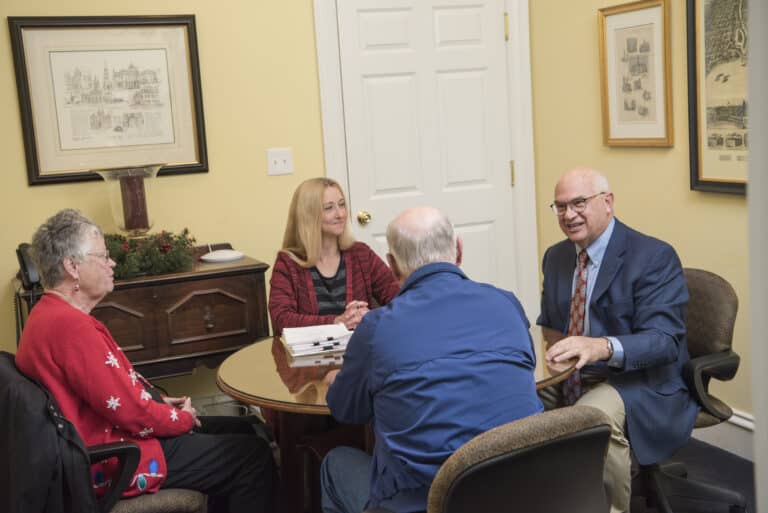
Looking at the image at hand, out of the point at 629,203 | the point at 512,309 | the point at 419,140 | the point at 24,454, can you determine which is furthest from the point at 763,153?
the point at 419,140

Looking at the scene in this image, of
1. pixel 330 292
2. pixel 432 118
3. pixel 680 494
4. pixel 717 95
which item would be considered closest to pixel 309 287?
pixel 330 292

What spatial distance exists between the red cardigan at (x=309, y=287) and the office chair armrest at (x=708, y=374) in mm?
1164

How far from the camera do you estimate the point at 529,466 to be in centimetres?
175

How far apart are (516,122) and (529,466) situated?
3.20 m

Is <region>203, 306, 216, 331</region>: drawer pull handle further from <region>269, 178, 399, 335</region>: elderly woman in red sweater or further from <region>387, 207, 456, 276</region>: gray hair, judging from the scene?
<region>387, 207, 456, 276</region>: gray hair

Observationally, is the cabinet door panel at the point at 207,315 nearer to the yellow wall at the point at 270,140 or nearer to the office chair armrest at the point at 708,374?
the yellow wall at the point at 270,140

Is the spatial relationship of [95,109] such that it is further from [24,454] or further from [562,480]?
[562,480]

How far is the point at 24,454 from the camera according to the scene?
6.82ft

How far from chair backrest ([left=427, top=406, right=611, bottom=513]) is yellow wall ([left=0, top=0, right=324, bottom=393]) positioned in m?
2.62

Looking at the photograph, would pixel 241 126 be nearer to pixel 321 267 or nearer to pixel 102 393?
pixel 321 267

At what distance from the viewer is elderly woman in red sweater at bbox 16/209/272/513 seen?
2.30 metres

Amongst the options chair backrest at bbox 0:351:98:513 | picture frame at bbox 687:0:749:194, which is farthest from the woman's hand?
picture frame at bbox 687:0:749:194

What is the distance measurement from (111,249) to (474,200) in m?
1.96

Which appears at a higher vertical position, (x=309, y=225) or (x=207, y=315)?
(x=309, y=225)
